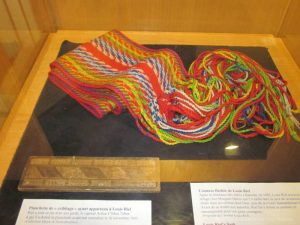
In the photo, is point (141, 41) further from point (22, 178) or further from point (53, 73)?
point (22, 178)

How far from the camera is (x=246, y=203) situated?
651 millimetres

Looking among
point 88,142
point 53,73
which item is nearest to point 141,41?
point 53,73

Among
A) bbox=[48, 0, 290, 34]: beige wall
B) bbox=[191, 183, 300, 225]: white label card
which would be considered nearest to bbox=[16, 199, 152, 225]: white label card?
bbox=[191, 183, 300, 225]: white label card

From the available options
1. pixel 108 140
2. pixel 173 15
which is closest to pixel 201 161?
pixel 108 140

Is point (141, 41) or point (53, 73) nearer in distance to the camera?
point (53, 73)

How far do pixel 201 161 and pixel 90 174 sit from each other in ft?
0.92

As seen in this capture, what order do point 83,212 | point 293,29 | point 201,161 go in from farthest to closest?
point 293,29 < point 201,161 < point 83,212

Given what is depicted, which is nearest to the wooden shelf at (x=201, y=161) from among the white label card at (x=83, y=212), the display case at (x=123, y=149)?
the display case at (x=123, y=149)

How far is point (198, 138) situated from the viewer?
77 centimetres

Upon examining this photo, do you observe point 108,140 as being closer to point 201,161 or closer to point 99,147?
point 99,147

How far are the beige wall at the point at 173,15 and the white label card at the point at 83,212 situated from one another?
0.73 meters

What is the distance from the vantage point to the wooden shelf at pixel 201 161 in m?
0.72

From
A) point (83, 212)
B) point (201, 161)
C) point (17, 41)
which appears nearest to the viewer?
point (83, 212)

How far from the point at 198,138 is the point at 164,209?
0.21 m
